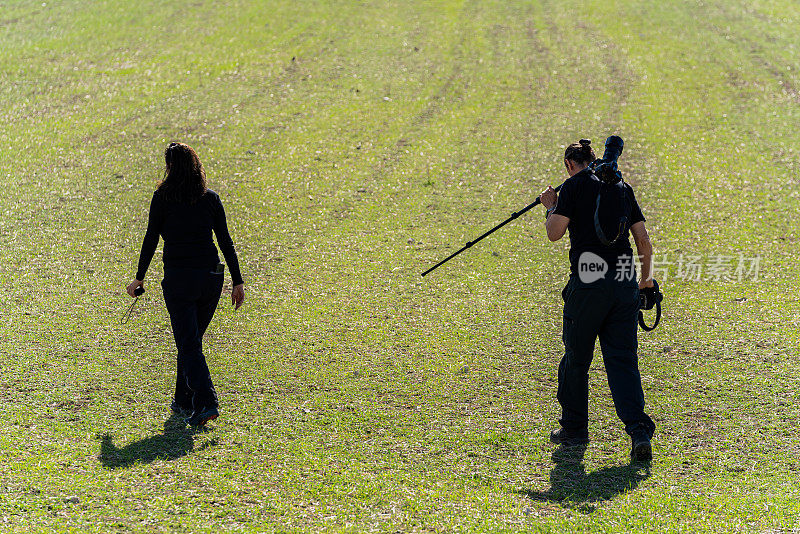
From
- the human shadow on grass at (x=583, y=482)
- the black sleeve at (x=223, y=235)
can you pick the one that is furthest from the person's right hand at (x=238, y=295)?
the human shadow on grass at (x=583, y=482)

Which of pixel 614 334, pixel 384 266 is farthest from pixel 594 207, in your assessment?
pixel 384 266

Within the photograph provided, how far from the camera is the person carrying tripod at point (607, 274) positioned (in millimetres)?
5383

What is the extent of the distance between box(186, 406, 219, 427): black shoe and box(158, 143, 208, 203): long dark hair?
A: 149cm

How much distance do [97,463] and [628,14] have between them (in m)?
18.1

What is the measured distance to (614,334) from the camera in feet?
17.9

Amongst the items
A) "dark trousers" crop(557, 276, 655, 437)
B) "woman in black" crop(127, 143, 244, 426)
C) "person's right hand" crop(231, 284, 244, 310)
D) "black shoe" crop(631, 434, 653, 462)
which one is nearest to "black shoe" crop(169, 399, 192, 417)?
"woman in black" crop(127, 143, 244, 426)

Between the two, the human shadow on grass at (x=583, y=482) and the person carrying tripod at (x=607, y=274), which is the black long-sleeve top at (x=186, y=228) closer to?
the person carrying tripod at (x=607, y=274)

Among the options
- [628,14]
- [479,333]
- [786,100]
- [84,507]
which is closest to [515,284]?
[479,333]

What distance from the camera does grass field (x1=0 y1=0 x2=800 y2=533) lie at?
5.05 metres

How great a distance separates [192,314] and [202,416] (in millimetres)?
724

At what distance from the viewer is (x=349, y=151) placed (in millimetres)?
12719
